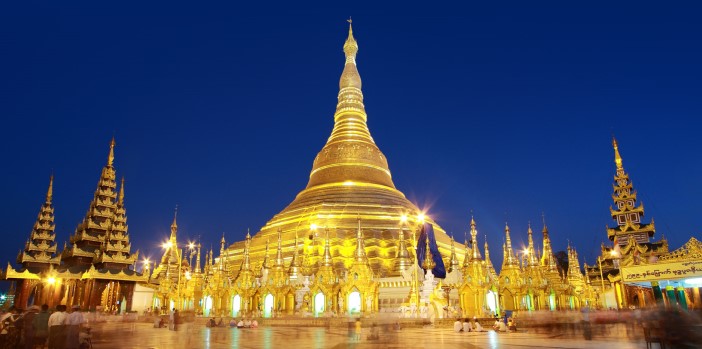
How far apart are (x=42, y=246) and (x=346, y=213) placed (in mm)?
25164

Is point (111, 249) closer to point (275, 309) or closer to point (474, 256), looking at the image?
point (275, 309)

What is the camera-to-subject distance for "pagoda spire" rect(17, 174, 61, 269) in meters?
40.0

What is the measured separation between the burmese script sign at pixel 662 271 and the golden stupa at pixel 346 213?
456 inches

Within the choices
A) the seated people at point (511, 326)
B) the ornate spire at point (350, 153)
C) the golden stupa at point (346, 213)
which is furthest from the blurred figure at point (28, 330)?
the ornate spire at point (350, 153)

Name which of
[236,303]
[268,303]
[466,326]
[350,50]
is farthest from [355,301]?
[350,50]

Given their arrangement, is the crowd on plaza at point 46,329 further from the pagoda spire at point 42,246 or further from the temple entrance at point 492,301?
the pagoda spire at point 42,246

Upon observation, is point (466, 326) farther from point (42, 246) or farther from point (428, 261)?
point (42, 246)

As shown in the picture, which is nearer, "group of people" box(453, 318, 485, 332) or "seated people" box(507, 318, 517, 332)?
"group of people" box(453, 318, 485, 332)

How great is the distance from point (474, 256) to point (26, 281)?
3408 cm

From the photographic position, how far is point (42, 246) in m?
40.8

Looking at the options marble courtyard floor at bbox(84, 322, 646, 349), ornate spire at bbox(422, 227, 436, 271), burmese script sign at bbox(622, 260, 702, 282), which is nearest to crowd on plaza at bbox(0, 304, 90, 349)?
marble courtyard floor at bbox(84, 322, 646, 349)

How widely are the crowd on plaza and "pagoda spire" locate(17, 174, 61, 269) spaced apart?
110 feet

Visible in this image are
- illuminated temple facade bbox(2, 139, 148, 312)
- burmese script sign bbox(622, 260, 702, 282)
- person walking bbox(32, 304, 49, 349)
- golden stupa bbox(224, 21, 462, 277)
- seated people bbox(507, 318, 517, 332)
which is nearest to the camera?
person walking bbox(32, 304, 49, 349)

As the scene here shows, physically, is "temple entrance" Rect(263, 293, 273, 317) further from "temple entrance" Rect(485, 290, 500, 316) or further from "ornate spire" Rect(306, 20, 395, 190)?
"ornate spire" Rect(306, 20, 395, 190)
